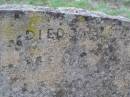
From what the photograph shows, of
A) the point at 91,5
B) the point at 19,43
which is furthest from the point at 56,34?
the point at 91,5

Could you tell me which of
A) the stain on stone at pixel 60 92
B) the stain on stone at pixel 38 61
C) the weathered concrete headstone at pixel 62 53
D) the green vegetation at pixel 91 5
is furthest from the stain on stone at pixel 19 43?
the green vegetation at pixel 91 5

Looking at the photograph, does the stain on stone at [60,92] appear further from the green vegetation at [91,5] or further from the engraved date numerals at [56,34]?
the green vegetation at [91,5]

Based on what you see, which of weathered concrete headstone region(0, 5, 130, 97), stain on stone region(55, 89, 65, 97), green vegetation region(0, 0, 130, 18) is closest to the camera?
weathered concrete headstone region(0, 5, 130, 97)

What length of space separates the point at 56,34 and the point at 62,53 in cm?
16

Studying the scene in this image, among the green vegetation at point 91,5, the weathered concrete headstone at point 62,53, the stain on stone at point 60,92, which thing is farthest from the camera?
the green vegetation at point 91,5

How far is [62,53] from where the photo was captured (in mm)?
4059

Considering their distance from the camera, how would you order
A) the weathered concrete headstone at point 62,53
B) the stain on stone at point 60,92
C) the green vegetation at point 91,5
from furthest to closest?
the green vegetation at point 91,5, the stain on stone at point 60,92, the weathered concrete headstone at point 62,53

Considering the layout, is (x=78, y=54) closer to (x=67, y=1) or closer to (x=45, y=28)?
(x=45, y=28)

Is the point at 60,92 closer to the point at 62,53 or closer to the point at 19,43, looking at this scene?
the point at 62,53

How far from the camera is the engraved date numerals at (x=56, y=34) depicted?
3993 mm

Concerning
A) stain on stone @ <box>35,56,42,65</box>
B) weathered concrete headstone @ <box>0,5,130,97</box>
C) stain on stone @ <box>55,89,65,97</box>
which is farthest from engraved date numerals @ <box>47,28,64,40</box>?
stain on stone @ <box>55,89,65,97</box>

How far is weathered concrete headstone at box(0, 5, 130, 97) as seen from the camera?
3963 millimetres

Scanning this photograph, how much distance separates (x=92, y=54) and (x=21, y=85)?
1.97 feet

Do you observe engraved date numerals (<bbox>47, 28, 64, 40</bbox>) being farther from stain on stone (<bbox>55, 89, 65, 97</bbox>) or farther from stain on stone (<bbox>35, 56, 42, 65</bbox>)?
stain on stone (<bbox>55, 89, 65, 97</bbox>)
